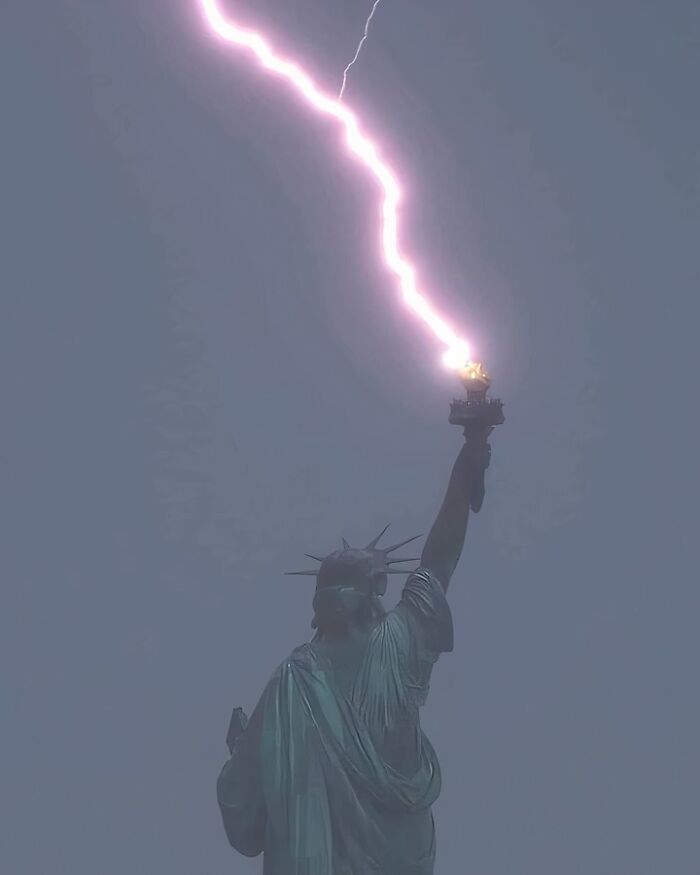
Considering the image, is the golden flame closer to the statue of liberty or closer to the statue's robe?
the statue of liberty

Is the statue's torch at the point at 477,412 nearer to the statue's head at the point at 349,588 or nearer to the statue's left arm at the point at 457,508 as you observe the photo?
the statue's left arm at the point at 457,508

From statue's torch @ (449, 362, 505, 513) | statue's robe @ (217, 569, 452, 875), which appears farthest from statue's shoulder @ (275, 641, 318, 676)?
statue's torch @ (449, 362, 505, 513)

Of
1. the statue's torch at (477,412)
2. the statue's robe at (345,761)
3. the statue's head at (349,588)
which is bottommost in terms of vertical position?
the statue's robe at (345,761)

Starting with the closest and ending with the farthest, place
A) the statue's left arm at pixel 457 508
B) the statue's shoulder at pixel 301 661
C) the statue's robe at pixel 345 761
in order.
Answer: the statue's robe at pixel 345 761
the statue's shoulder at pixel 301 661
the statue's left arm at pixel 457 508

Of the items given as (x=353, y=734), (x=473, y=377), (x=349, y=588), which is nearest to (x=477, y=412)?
(x=473, y=377)

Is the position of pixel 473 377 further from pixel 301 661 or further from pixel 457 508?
pixel 301 661

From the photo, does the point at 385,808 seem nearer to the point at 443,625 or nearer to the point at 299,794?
the point at 299,794

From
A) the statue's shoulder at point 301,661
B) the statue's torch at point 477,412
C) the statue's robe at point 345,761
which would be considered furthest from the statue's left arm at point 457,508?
the statue's shoulder at point 301,661
